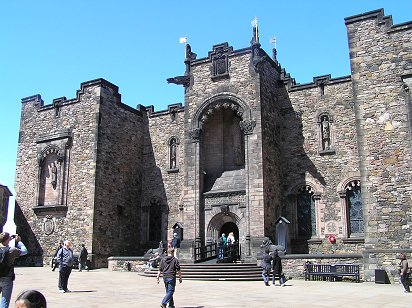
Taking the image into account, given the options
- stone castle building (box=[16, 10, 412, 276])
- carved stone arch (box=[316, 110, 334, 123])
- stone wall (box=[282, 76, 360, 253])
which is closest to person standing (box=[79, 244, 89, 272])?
stone castle building (box=[16, 10, 412, 276])

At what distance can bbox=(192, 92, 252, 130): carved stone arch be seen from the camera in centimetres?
2319

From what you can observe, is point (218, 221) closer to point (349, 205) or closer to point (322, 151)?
point (322, 151)

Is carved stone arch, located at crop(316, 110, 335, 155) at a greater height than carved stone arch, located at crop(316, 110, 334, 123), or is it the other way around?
carved stone arch, located at crop(316, 110, 334, 123)

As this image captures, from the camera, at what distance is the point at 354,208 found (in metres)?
22.6

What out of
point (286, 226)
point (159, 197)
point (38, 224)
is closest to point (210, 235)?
point (286, 226)

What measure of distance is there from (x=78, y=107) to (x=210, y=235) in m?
11.1

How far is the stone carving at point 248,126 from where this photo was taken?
2269cm

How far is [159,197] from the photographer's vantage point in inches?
1118

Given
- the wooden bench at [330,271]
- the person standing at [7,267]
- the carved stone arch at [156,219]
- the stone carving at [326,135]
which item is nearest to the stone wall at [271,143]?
the stone carving at [326,135]

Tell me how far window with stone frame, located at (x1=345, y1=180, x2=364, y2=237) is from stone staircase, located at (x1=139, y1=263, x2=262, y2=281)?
5739 mm

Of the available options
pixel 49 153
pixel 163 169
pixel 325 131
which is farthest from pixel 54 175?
pixel 325 131

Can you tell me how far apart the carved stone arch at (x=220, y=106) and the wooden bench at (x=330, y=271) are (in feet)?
26.4

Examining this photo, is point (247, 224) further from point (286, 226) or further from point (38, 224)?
point (38, 224)

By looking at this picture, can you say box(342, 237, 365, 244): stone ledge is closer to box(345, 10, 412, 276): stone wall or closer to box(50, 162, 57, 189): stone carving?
box(345, 10, 412, 276): stone wall
